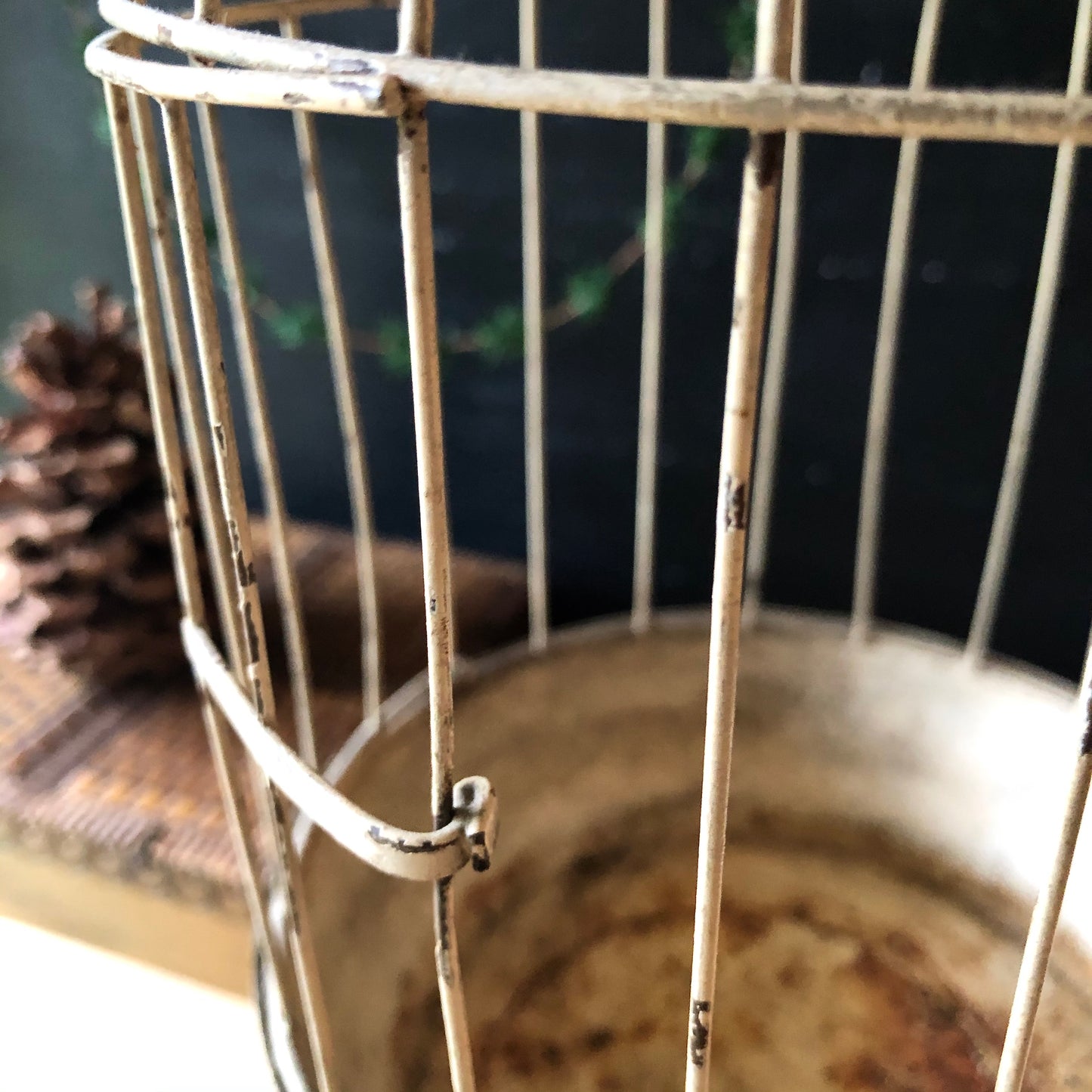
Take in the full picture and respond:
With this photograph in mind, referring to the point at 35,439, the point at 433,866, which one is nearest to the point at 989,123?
the point at 433,866

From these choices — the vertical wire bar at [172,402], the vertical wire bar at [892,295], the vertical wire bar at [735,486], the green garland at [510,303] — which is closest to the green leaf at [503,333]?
the green garland at [510,303]

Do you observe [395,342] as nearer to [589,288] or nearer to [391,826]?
[589,288]

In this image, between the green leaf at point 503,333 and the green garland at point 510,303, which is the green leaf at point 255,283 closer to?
the green garland at point 510,303

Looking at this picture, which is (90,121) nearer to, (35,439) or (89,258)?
(89,258)

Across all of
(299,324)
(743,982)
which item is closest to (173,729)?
(299,324)

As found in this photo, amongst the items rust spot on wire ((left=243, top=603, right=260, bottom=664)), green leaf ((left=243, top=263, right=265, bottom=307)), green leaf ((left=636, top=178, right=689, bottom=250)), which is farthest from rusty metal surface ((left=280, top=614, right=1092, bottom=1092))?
Answer: green leaf ((left=243, top=263, right=265, bottom=307))

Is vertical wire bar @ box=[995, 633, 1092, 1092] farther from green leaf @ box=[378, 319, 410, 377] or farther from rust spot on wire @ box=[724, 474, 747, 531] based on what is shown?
green leaf @ box=[378, 319, 410, 377]
